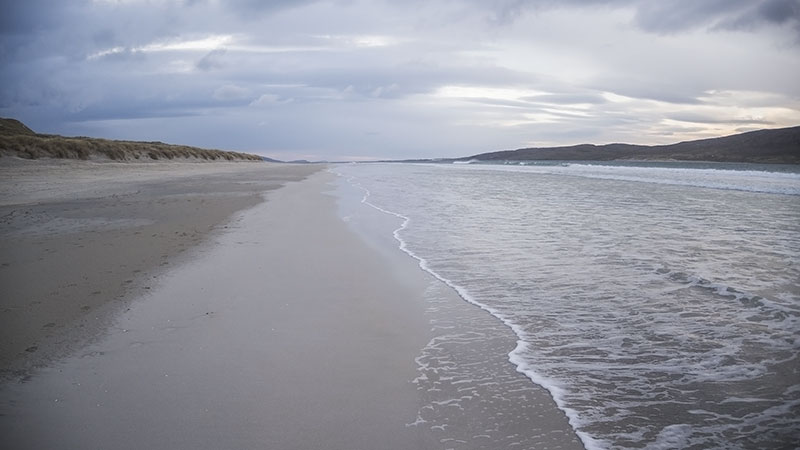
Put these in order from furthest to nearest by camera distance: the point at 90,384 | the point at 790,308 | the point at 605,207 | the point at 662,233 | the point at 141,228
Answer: the point at 605,207 < the point at 662,233 < the point at 141,228 < the point at 790,308 < the point at 90,384

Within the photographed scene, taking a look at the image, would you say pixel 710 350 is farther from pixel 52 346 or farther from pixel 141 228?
pixel 141 228

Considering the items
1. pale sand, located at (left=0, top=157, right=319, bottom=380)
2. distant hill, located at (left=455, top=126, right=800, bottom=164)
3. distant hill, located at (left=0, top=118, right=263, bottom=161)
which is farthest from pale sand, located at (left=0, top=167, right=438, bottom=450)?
distant hill, located at (left=455, top=126, right=800, bottom=164)

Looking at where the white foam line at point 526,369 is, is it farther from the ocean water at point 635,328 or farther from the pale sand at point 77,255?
the pale sand at point 77,255

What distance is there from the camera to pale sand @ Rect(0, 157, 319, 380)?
397cm

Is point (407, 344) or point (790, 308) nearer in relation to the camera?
point (407, 344)

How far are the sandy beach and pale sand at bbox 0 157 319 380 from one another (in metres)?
0.03

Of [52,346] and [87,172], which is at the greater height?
[87,172]

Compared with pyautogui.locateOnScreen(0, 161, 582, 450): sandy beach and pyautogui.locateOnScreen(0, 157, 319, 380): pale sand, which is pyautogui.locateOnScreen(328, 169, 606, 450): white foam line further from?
pyautogui.locateOnScreen(0, 157, 319, 380): pale sand

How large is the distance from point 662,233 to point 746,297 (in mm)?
4862

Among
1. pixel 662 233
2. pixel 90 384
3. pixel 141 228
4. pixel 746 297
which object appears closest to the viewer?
pixel 90 384

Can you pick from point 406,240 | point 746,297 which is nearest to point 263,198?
point 406,240

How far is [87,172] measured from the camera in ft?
86.2

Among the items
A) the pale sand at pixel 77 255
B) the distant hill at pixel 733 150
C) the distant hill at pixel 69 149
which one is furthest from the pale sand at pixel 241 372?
the distant hill at pixel 733 150

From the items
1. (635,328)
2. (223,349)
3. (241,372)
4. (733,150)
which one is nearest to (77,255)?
(223,349)
